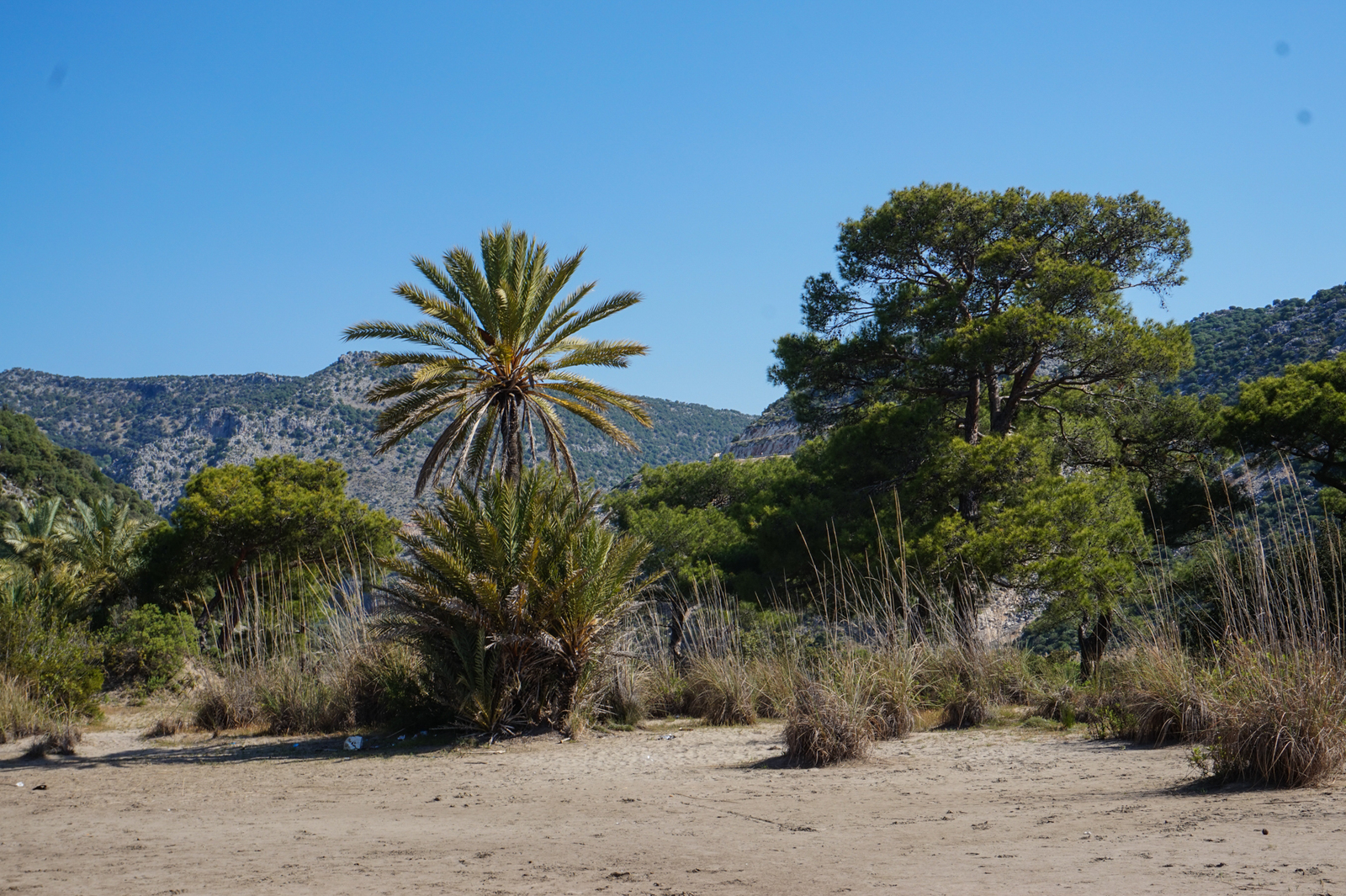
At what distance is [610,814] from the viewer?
6859 millimetres

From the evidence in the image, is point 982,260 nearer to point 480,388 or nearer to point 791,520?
point 791,520

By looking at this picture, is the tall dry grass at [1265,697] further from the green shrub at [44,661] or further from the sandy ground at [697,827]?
the green shrub at [44,661]

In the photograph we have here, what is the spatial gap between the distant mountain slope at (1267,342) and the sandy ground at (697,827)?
28.3 metres

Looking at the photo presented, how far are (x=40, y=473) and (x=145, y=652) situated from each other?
122ft

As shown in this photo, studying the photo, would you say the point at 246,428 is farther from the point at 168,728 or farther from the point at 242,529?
the point at 168,728

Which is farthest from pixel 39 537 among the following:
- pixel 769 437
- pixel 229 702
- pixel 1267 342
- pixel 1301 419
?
pixel 769 437

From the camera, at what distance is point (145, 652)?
2316cm

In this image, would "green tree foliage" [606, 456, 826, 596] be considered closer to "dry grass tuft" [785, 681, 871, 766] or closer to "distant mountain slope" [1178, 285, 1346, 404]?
"dry grass tuft" [785, 681, 871, 766]

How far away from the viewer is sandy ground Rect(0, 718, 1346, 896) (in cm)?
455

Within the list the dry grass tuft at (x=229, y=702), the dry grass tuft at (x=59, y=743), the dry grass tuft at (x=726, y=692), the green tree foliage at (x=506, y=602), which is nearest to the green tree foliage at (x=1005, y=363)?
the dry grass tuft at (x=726, y=692)

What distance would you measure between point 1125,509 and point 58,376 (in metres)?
108

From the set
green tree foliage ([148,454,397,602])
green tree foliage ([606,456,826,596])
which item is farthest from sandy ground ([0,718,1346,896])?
green tree foliage ([148,454,397,602])

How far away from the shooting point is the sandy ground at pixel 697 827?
179 inches

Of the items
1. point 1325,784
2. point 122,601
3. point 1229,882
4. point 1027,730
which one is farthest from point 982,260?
point 122,601
